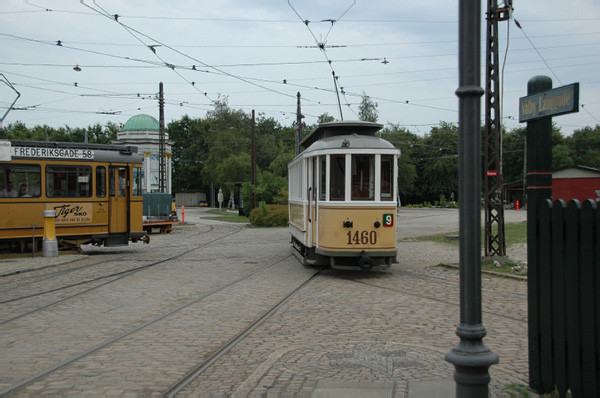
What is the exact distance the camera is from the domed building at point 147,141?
5509 cm

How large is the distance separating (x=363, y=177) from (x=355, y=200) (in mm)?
553

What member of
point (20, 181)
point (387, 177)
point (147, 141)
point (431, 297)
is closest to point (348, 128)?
point (387, 177)

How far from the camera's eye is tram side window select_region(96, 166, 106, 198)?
17797mm

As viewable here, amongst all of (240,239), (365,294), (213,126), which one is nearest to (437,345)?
(365,294)

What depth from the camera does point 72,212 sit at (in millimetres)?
17453

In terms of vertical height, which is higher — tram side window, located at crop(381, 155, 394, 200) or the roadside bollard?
tram side window, located at crop(381, 155, 394, 200)

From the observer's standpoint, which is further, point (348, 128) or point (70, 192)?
point (70, 192)

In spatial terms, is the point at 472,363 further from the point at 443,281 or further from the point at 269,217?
the point at 269,217

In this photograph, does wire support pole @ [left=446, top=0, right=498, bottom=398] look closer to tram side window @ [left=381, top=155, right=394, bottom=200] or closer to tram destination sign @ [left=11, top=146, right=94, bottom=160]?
tram side window @ [left=381, top=155, right=394, bottom=200]

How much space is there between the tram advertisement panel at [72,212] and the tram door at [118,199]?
0.68 m

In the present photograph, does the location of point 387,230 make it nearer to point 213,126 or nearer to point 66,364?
point 66,364

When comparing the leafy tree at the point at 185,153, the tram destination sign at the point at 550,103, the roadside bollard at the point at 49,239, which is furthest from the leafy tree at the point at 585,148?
the tram destination sign at the point at 550,103

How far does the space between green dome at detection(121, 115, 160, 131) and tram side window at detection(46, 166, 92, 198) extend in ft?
135

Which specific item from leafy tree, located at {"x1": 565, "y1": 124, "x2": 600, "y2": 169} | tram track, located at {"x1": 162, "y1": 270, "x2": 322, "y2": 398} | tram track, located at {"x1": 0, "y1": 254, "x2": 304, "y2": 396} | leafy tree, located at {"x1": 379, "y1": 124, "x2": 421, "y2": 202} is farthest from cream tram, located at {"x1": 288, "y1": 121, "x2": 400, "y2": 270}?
leafy tree, located at {"x1": 565, "y1": 124, "x2": 600, "y2": 169}
